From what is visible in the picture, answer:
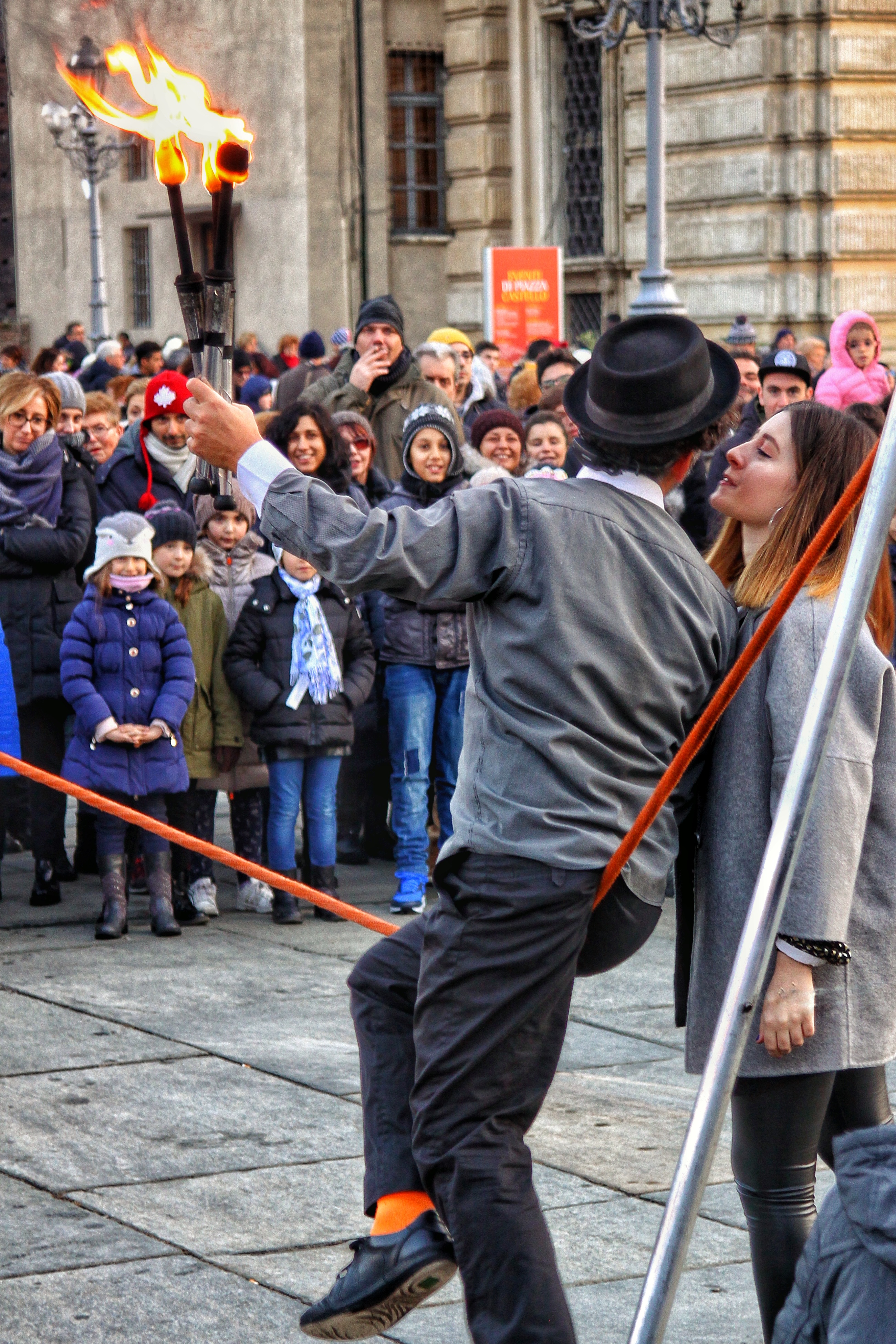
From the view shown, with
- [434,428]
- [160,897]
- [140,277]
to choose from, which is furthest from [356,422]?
[140,277]

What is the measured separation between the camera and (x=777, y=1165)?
3498mm

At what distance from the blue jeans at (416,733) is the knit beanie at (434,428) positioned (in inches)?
32.3

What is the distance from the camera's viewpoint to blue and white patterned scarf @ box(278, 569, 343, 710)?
8.01 meters

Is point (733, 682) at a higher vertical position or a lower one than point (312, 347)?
lower

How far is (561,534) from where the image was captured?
132 inches

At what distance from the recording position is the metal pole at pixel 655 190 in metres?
14.6

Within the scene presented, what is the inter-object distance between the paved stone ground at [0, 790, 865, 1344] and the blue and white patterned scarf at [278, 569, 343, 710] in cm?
96

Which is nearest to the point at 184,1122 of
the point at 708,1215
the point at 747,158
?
the point at 708,1215

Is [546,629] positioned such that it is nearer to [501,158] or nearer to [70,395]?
[70,395]

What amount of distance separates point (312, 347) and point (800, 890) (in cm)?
1350

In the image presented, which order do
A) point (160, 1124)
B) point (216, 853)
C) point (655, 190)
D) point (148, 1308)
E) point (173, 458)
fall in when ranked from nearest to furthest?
1. point (148, 1308)
2. point (216, 853)
3. point (160, 1124)
4. point (173, 458)
5. point (655, 190)

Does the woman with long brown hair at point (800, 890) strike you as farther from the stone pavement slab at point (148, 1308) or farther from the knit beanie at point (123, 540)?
the knit beanie at point (123, 540)

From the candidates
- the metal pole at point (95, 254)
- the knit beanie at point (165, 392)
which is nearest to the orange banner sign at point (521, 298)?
the metal pole at point (95, 254)

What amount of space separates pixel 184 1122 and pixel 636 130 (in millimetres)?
17317
